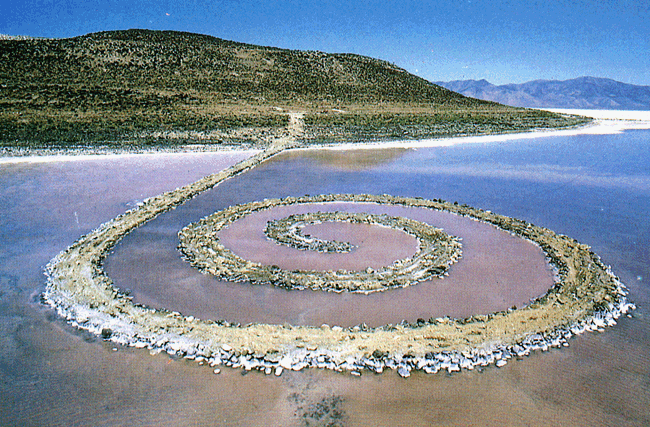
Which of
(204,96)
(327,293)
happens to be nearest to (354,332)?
(327,293)

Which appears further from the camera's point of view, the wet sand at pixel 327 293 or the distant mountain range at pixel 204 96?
the distant mountain range at pixel 204 96

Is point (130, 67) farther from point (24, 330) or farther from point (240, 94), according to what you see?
point (24, 330)

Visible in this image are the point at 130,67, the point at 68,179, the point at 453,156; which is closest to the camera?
the point at 68,179

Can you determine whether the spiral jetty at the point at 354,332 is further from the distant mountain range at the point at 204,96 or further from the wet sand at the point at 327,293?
the distant mountain range at the point at 204,96

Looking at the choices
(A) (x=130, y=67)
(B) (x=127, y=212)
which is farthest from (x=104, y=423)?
(A) (x=130, y=67)

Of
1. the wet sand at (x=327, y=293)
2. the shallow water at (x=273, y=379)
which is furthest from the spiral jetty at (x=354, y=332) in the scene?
the wet sand at (x=327, y=293)

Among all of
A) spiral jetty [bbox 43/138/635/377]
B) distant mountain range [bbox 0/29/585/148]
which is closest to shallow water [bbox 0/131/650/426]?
spiral jetty [bbox 43/138/635/377]

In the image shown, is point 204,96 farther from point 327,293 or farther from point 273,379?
point 273,379

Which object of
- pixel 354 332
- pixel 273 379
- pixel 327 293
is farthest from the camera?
pixel 327 293
